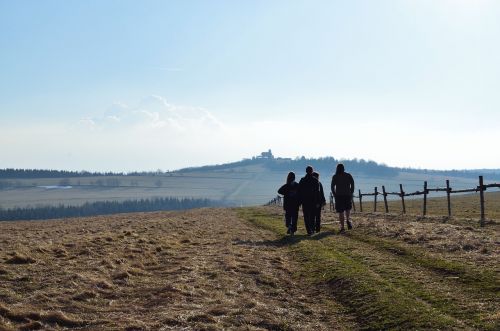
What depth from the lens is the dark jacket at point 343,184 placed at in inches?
833

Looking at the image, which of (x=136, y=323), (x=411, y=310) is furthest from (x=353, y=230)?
(x=136, y=323)

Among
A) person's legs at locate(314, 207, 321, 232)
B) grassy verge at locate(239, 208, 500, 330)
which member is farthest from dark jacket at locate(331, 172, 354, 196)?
grassy verge at locate(239, 208, 500, 330)

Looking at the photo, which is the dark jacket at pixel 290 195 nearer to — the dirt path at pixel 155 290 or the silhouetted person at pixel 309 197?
the silhouetted person at pixel 309 197

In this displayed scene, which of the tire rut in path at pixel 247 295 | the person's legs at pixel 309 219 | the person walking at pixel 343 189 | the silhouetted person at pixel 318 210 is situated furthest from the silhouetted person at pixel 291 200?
the tire rut in path at pixel 247 295

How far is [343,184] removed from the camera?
21.2 meters

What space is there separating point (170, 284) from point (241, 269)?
2.33 metres

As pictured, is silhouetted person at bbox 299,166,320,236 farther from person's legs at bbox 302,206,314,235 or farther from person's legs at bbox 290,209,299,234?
person's legs at bbox 290,209,299,234

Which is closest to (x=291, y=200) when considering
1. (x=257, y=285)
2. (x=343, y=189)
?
(x=343, y=189)

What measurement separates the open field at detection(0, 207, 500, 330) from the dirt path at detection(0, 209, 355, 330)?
0.08 feet

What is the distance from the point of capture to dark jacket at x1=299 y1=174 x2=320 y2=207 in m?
20.3

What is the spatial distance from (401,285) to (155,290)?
4.84m

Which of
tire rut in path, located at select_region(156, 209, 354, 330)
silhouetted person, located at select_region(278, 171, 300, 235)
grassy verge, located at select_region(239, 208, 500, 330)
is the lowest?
tire rut in path, located at select_region(156, 209, 354, 330)

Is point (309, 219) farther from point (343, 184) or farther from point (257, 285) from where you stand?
point (257, 285)

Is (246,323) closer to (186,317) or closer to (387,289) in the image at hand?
(186,317)
